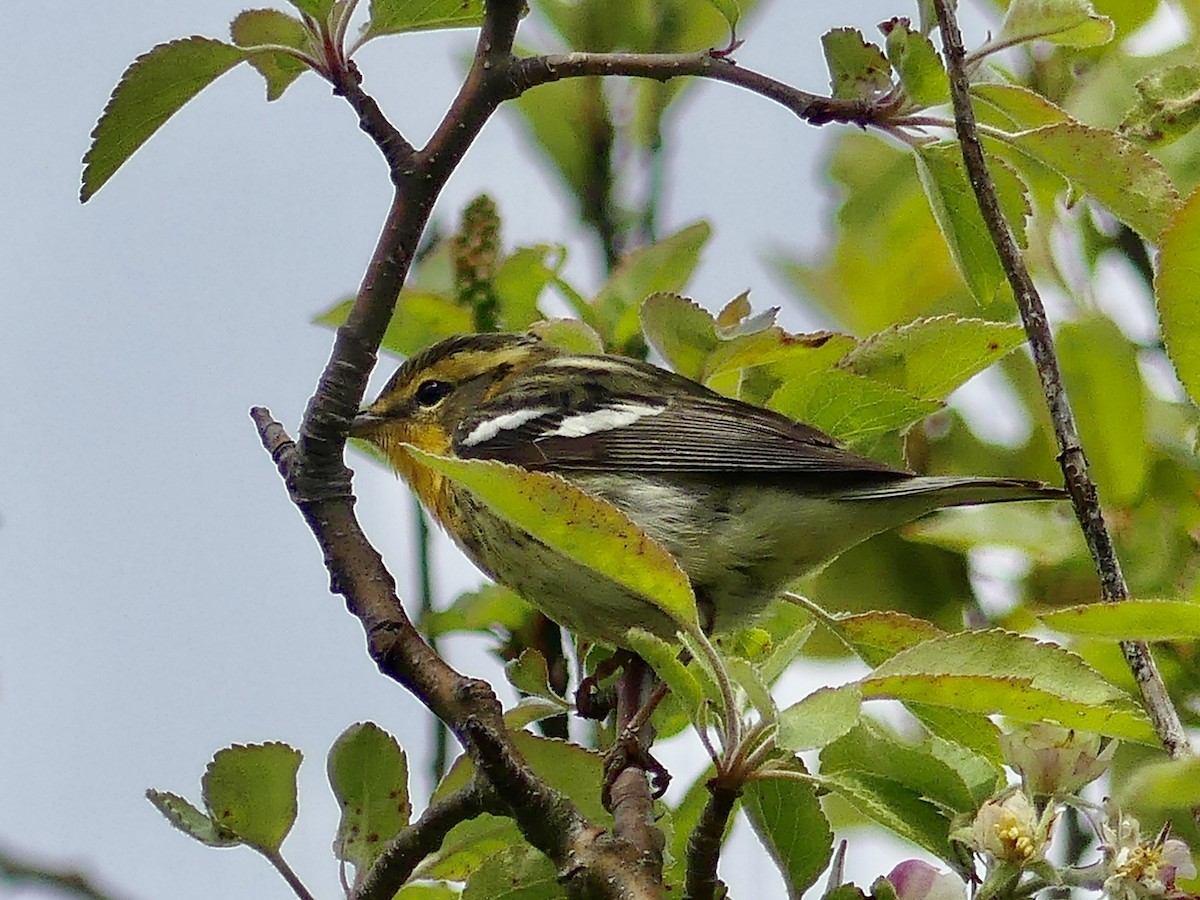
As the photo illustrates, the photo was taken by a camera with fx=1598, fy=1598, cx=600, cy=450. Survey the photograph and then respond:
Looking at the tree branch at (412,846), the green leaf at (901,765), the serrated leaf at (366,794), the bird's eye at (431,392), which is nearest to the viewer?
the green leaf at (901,765)

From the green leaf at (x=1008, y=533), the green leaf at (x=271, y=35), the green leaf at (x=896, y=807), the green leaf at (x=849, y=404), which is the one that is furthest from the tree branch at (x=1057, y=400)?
the green leaf at (x=1008, y=533)

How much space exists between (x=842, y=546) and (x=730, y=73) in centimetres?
154

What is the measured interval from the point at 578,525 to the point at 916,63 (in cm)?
97

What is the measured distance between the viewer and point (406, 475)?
13.7 feet

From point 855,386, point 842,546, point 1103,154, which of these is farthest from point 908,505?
point 1103,154

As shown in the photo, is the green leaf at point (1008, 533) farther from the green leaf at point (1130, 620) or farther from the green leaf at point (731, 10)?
the green leaf at point (1130, 620)

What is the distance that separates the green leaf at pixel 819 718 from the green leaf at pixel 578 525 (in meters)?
0.16

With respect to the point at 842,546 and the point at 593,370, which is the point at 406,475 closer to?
the point at 593,370

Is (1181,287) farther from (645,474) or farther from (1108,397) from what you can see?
(645,474)

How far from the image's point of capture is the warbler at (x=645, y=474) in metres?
3.36

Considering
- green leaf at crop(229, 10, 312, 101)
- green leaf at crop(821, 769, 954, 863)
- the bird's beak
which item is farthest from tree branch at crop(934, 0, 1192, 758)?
the bird's beak

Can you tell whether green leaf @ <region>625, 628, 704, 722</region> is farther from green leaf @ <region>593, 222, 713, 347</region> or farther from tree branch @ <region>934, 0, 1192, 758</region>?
→ green leaf @ <region>593, 222, 713, 347</region>

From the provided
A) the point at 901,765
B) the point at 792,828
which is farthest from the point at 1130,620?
the point at 792,828

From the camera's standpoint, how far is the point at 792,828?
2.19 meters
